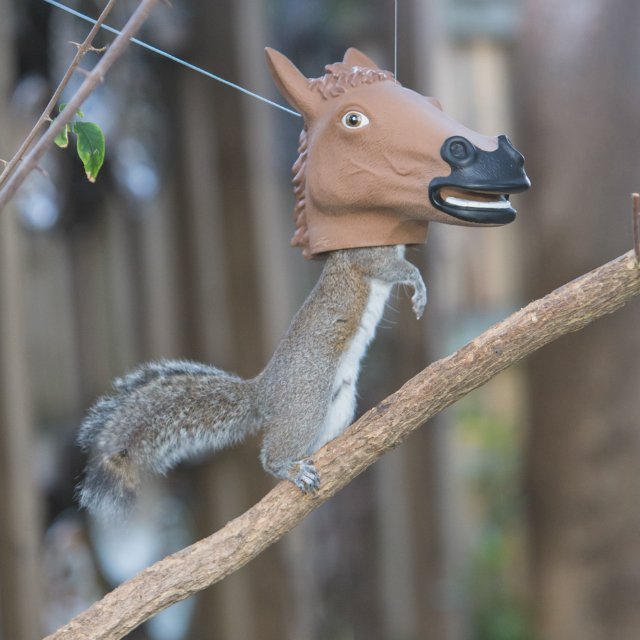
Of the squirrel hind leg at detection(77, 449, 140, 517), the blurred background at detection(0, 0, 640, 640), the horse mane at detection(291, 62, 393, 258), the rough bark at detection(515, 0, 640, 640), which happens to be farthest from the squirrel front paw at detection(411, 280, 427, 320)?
the rough bark at detection(515, 0, 640, 640)

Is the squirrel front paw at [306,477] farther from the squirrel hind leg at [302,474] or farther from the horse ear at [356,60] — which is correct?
the horse ear at [356,60]

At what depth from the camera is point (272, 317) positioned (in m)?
2.55

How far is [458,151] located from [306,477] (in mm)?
417

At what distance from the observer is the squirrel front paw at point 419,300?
1129 millimetres

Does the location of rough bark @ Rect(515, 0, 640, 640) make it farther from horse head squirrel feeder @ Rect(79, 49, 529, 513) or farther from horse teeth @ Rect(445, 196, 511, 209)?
horse teeth @ Rect(445, 196, 511, 209)

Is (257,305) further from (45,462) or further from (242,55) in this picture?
(45,462)

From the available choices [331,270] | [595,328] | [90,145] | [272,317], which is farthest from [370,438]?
[595,328]

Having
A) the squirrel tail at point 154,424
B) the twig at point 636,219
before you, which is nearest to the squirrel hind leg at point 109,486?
the squirrel tail at point 154,424

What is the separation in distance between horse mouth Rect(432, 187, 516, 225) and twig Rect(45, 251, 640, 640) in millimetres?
148

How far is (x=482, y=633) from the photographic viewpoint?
3.74 meters

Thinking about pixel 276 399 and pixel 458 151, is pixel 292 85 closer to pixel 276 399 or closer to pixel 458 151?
pixel 458 151

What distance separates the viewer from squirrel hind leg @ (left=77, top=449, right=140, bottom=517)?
1.10 meters

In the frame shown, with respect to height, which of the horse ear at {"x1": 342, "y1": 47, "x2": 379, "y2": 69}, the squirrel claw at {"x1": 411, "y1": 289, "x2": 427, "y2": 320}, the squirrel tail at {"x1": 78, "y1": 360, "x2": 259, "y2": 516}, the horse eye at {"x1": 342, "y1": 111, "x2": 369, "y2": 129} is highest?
the horse ear at {"x1": 342, "y1": 47, "x2": 379, "y2": 69}

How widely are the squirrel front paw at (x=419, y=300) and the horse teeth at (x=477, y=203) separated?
16cm
